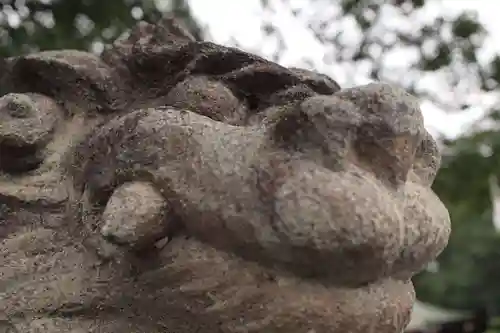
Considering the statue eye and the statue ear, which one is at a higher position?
the statue ear

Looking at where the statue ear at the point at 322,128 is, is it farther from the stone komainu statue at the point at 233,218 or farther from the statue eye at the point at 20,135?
the statue eye at the point at 20,135

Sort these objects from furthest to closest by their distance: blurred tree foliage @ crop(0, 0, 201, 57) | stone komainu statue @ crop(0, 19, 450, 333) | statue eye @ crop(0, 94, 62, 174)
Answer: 1. blurred tree foliage @ crop(0, 0, 201, 57)
2. statue eye @ crop(0, 94, 62, 174)
3. stone komainu statue @ crop(0, 19, 450, 333)

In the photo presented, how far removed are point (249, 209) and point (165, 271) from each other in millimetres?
93

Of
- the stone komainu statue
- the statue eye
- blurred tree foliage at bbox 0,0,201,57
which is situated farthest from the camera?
blurred tree foliage at bbox 0,0,201,57

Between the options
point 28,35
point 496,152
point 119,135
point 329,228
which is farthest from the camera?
point 496,152

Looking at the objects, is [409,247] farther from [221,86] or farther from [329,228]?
[221,86]

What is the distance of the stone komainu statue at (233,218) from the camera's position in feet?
2.01

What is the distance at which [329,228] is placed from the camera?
0.59m

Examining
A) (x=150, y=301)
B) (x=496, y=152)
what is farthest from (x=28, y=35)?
(x=150, y=301)

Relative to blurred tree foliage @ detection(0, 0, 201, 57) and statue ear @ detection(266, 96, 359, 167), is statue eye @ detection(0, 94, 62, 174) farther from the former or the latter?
blurred tree foliage @ detection(0, 0, 201, 57)

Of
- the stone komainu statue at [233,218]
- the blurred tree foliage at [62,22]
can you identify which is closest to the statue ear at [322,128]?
the stone komainu statue at [233,218]

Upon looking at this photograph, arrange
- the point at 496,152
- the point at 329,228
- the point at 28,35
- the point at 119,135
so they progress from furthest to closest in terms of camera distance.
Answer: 1. the point at 496,152
2. the point at 28,35
3. the point at 119,135
4. the point at 329,228

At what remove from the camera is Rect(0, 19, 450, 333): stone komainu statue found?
0.61 metres

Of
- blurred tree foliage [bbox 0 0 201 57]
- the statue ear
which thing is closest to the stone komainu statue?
the statue ear
